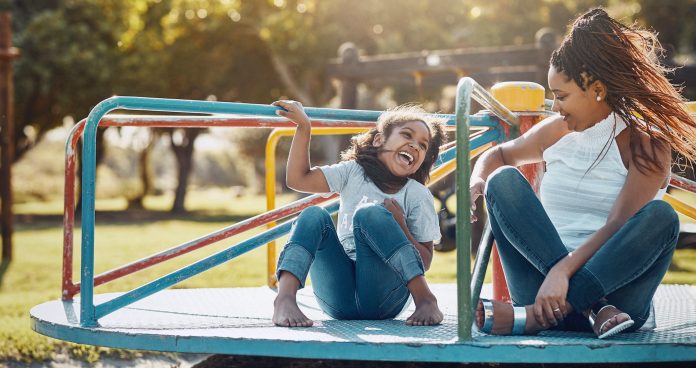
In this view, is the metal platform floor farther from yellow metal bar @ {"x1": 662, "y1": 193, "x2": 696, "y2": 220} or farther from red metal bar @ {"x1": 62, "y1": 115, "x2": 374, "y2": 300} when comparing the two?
yellow metal bar @ {"x1": 662, "y1": 193, "x2": 696, "y2": 220}

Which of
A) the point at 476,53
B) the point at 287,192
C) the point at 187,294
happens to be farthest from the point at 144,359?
the point at 287,192

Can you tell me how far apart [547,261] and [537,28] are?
1822cm

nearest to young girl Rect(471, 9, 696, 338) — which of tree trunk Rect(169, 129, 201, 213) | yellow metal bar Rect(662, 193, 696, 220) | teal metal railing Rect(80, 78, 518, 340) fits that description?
teal metal railing Rect(80, 78, 518, 340)

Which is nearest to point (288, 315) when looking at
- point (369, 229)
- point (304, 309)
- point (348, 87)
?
point (369, 229)

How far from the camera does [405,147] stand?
2705mm

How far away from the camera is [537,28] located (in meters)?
19.7

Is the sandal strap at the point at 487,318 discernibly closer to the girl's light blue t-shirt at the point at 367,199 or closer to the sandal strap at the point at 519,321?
the sandal strap at the point at 519,321

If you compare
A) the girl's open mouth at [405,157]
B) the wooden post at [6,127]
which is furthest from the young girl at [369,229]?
the wooden post at [6,127]

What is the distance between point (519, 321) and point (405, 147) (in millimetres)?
→ 716

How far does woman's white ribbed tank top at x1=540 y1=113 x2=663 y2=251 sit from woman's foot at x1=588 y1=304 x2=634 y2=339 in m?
0.25

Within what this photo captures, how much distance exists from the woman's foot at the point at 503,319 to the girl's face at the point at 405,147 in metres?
0.60

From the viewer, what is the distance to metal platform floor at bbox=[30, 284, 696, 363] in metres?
2.07

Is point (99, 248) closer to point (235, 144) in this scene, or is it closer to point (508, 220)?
point (508, 220)

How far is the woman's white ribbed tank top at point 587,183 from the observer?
8.02ft
